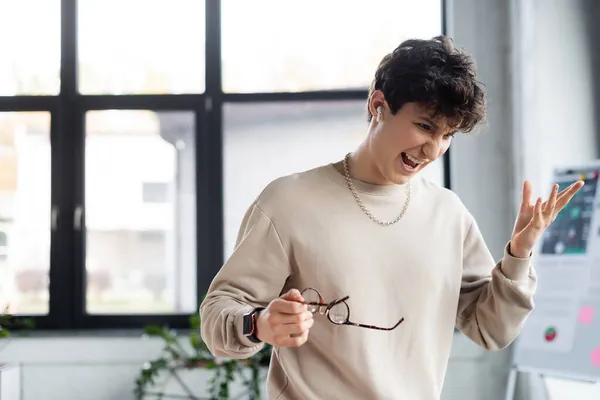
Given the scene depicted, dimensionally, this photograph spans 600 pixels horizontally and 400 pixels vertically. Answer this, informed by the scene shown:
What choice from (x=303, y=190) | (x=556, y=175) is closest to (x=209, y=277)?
(x=556, y=175)

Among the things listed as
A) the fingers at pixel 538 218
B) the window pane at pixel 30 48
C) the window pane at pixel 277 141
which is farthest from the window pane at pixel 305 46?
the fingers at pixel 538 218

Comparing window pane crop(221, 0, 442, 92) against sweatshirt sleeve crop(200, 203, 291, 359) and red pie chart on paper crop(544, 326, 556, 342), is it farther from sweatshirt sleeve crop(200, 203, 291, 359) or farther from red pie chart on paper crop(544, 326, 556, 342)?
sweatshirt sleeve crop(200, 203, 291, 359)

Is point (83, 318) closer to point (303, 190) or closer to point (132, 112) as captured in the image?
point (132, 112)

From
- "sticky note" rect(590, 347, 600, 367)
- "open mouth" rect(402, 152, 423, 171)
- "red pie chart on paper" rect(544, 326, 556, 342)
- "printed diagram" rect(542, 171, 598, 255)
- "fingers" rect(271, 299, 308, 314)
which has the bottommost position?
"sticky note" rect(590, 347, 600, 367)

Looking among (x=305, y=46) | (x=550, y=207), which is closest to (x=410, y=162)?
(x=550, y=207)

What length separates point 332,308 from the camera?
1.28 meters

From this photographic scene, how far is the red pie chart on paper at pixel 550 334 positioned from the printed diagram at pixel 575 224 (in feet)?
1.03

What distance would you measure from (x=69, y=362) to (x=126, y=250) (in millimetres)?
629

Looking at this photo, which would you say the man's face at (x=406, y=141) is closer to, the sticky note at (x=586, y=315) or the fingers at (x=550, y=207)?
the fingers at (x=550, y=207)

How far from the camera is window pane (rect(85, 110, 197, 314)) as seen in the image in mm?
3816

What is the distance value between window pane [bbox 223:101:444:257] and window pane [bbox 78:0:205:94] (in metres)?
0.32

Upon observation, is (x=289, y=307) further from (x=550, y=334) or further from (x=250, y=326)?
(x=550, y=334)

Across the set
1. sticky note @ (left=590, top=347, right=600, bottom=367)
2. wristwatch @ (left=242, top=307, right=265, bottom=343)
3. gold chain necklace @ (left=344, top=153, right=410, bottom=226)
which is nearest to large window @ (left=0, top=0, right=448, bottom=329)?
sticky note @ (left=590, top=347, right=600, bottom=367)

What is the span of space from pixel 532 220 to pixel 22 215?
10.3 feet
